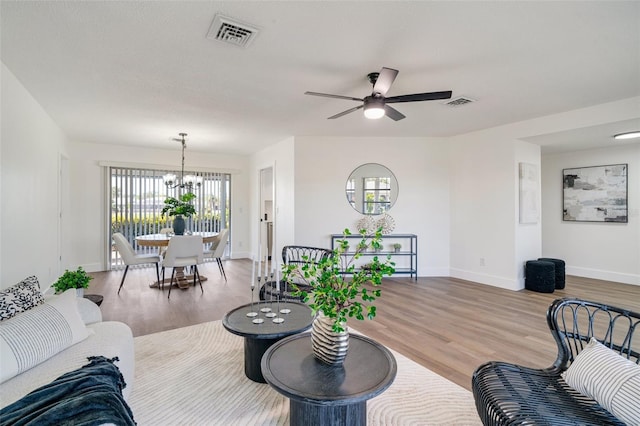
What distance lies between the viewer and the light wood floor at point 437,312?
255 cm

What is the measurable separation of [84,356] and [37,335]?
0.26 m

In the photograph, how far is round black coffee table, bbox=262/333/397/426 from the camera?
4.31 feet

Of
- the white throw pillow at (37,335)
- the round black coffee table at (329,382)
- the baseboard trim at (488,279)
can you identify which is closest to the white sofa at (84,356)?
the white throw pillow at (37,335)

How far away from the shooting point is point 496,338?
284 cm

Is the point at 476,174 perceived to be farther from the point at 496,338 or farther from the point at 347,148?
the point at 496,338

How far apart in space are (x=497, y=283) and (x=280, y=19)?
4.73 meters

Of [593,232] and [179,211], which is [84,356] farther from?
[593,232]

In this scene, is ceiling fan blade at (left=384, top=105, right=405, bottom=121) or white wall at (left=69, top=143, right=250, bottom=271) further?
white wall at (left=69, top=143, right=250, bottom=271)

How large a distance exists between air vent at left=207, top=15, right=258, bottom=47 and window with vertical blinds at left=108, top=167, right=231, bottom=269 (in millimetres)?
4871

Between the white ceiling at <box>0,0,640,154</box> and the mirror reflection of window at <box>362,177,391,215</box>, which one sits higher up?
the white ceiling at <box>0,0,640,154</box>

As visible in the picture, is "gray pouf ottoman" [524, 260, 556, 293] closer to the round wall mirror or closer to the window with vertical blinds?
the round wall mirror

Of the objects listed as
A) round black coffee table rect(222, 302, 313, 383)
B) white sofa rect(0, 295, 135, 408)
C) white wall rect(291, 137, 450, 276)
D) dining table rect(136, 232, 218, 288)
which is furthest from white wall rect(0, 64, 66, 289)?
white wall rect(291, 137, 450, 276)

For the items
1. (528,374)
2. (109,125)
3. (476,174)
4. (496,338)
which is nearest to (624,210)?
(476,174)

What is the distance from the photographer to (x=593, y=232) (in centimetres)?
534
